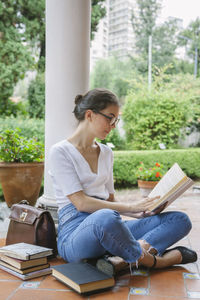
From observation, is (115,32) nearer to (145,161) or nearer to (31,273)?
(145,161)

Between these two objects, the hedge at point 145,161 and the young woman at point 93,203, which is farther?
the hedge at point 145,161

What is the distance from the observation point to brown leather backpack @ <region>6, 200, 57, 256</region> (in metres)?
2.29

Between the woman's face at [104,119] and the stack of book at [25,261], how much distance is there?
0.77 metres

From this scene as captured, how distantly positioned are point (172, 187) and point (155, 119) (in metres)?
6.37

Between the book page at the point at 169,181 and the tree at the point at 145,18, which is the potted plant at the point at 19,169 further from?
the tree at the point at 145,18

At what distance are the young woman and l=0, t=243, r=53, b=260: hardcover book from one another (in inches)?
4.8

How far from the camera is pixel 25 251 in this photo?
209cm

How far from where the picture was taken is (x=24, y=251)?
2.09 m

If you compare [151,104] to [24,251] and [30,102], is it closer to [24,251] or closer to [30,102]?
[30,102]

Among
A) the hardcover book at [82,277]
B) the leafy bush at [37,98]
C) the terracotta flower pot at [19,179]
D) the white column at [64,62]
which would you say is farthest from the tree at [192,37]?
the hardcover book at [82,277]

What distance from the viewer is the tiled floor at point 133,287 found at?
73.5 inches

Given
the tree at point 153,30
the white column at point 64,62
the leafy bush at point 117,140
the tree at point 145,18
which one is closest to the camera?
the white column at point 64,62

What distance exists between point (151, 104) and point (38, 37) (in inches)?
145

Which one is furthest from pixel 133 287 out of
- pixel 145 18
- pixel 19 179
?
pixel 145 18
